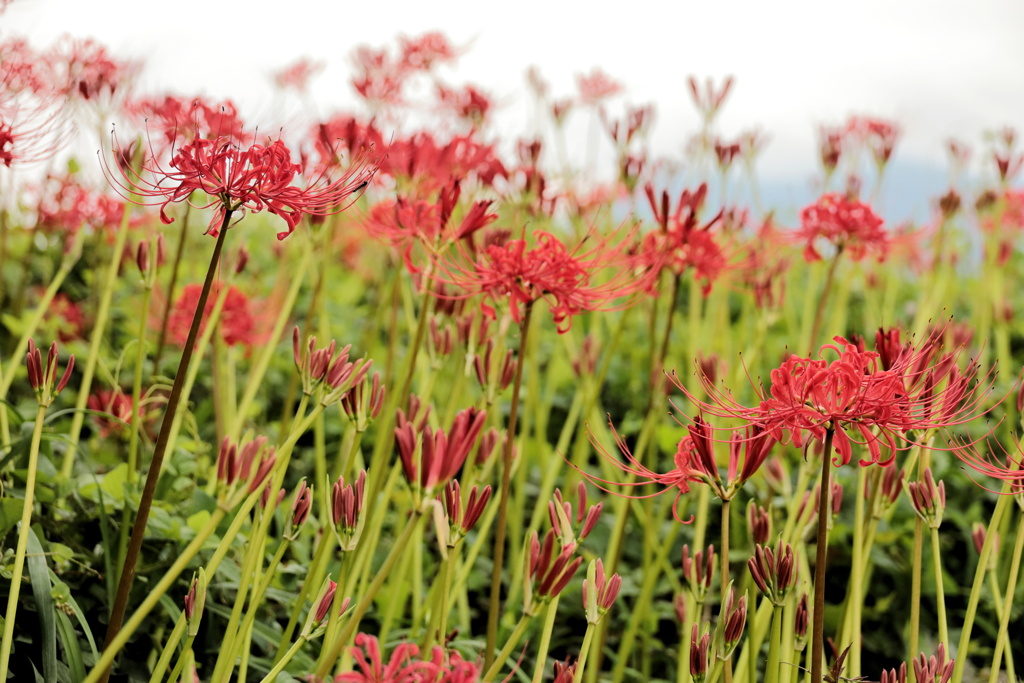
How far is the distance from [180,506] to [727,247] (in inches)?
56.6

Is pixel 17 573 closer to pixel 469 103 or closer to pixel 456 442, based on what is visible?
pixel 456 442

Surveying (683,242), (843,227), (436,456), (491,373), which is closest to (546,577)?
(436,456)

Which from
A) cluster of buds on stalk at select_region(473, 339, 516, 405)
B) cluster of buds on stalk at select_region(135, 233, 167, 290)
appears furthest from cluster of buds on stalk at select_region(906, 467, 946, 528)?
cluster of buds on stalk at select_region(135, 233, 167, 290)

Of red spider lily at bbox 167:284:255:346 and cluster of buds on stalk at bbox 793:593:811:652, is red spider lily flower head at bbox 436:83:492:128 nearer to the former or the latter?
red spider lily at bbox 167:284:255:346

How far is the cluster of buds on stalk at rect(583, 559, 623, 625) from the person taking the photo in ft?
3.61

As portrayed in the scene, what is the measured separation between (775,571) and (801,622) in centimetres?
13

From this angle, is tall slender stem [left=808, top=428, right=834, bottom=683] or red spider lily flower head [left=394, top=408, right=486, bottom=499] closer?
red spider lily flower head [left=394, top=408, right=486, bottom=499]

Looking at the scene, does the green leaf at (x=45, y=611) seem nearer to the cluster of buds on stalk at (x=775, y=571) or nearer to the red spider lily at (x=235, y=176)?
the red spider lily at (x=235, y=176)

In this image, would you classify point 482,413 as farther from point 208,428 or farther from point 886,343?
point 208,428

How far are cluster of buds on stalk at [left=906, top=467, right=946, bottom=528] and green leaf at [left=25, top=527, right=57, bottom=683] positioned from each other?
1367 mm

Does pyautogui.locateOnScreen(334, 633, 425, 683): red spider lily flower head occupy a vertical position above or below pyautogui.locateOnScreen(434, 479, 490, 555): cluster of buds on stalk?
below

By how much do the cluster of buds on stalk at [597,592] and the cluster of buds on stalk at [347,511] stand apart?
0.33 m

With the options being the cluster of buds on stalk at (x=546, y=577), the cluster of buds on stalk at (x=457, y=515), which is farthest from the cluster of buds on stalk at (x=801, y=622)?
the cluster of buds on stalk at (x=457, y=515)

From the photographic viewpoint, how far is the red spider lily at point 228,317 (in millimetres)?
2232
